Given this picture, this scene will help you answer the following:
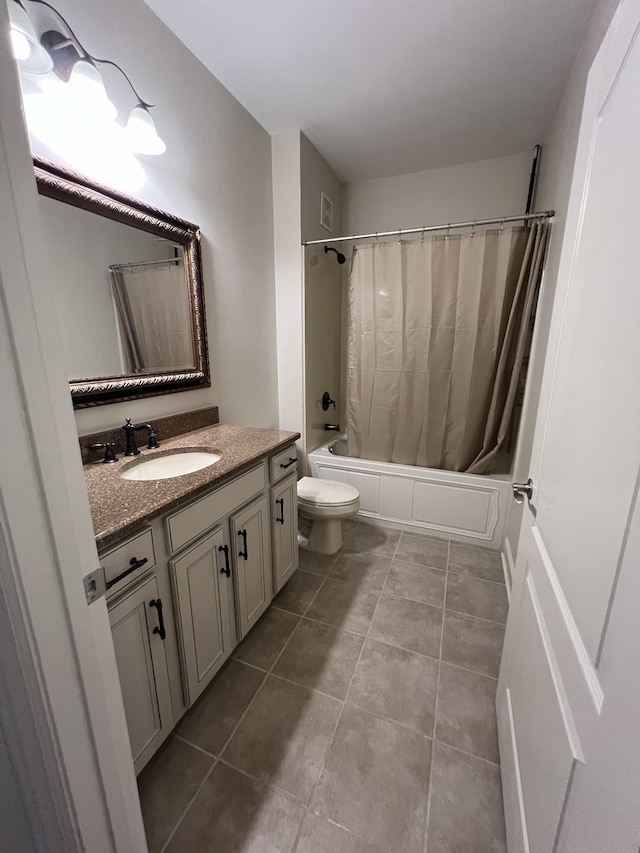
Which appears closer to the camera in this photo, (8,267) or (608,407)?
(8,267)

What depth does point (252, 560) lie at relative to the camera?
1487 millimetres

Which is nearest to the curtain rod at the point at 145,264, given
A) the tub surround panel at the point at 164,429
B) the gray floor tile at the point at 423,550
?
the tub surround panel at the point at 164,429

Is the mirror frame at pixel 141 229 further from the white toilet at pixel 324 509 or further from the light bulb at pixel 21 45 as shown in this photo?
the white toilet at pixel 324 509

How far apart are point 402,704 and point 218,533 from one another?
972mm

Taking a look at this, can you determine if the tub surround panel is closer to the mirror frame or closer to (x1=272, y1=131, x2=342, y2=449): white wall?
the mirror frame

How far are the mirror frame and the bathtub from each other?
1243mm

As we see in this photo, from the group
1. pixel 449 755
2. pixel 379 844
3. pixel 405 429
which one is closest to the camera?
pixel 379 844

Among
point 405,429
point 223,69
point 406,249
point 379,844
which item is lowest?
point 379,844

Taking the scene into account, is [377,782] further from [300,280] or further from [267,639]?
[300,280]

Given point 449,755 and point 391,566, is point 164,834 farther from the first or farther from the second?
point 391,566

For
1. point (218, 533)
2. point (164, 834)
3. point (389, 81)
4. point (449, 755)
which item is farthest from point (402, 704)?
point (389, 81)

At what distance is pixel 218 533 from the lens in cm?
125

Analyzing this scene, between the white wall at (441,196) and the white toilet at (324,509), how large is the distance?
7.20 ft

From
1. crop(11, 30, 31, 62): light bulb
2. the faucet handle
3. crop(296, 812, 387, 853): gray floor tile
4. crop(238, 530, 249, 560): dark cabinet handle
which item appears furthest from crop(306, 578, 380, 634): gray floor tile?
crop(11, 30, 31, 62): light bulb
